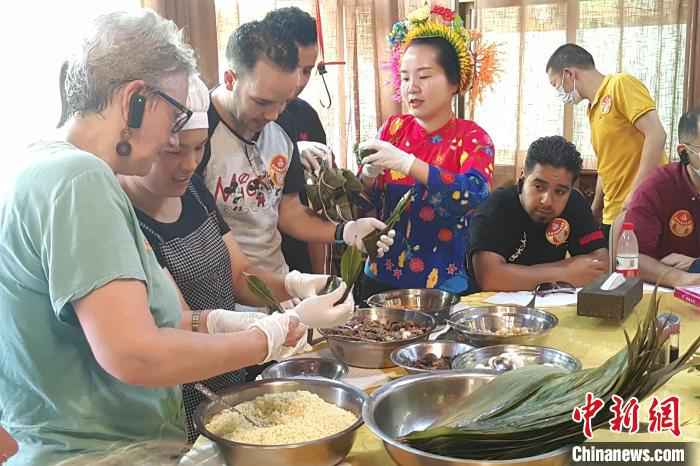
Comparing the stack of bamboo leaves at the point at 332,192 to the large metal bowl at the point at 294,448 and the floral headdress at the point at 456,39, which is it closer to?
the floral headdress at the point at 456,39

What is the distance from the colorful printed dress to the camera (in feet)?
8.01

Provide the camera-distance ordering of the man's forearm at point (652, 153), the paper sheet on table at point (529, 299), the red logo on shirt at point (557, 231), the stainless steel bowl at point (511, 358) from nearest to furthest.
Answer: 1. the stainless steel bowl at point (511, 358)
2. the paper sheet on table at point (529, 299)
3. the red logo on shirt at point (557, 231)
4. the man's forearm at point (652, 153)

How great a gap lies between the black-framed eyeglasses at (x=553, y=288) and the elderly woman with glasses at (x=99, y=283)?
1.25 meters

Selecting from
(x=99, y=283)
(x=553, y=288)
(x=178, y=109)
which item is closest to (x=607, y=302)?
(x=553, y=288)

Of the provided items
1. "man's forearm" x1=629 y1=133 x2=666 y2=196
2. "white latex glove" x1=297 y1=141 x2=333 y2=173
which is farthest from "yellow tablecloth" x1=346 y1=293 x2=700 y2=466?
"man's forearm" x1=629 y1=133 x2=666 y2=196

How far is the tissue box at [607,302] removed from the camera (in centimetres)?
191

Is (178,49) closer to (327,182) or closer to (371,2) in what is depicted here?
(327,182)

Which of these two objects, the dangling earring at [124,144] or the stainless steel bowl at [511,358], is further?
the stainless steel bowl at [511,358]

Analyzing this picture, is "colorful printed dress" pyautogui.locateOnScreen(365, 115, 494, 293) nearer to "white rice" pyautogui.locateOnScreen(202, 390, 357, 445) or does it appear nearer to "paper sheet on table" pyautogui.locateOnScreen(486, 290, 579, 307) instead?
"paper sheet on table" pyautogui.locateOnScreen(486, 290, 579, 307)

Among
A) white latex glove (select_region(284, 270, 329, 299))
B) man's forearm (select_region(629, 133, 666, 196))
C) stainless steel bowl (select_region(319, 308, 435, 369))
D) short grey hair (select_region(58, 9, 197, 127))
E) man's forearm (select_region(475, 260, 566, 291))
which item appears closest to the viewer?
short grey hair (select_region(58, 9, 197, 127))

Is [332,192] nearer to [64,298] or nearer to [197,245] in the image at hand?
[197,245]

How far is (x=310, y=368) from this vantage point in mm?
1594

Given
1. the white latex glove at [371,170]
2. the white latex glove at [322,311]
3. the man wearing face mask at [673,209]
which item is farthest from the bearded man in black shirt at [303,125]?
the man wearing face mask at [673,209]

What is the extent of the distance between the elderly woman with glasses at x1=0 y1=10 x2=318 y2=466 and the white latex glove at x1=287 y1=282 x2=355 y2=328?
22 cm
